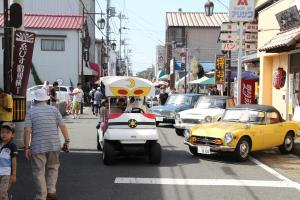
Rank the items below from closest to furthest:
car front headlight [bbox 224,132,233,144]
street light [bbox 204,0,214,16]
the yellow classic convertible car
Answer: car front headlight [bbox 224,132,233,144]
the yellow classic convertible car
street light [bbox 204,0,214,16]

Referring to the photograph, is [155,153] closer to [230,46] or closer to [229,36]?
[230,46]

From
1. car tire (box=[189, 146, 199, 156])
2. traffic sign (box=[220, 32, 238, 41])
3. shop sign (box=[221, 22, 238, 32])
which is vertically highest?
shop sign (box=[221, 22, 238, 32])

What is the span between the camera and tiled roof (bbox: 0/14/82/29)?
135ft

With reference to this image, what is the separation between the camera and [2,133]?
630cm

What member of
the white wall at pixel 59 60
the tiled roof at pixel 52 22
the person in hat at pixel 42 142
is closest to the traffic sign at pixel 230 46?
the person in hat at pixel 42 142

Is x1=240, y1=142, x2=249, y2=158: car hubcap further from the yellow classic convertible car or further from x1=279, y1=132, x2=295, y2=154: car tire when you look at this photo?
x1=279, y1=132, x2=295, y2=154: car tire

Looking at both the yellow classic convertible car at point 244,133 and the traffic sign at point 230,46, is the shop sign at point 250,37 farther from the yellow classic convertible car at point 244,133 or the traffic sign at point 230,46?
the yellow classic convertible car at point 244,133

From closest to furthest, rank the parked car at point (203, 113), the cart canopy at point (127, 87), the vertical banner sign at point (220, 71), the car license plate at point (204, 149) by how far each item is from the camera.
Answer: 1. the cart canopy at point (127, 87)
2. the car license plate at point (204, 149)
3. the parked car at point (203, 113)
4. the vertical banner sign at point (220, 71)

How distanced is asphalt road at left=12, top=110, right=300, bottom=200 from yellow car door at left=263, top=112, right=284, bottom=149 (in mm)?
648

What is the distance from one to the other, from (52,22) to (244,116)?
3165cm

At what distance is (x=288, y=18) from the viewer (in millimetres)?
19891

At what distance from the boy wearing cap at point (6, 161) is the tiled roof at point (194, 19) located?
54507mm

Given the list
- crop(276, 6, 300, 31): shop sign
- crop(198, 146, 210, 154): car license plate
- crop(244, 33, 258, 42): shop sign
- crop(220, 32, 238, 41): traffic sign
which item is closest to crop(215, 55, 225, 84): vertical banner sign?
crop(276, 6, 300, 31): shop sign

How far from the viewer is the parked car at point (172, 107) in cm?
2102
